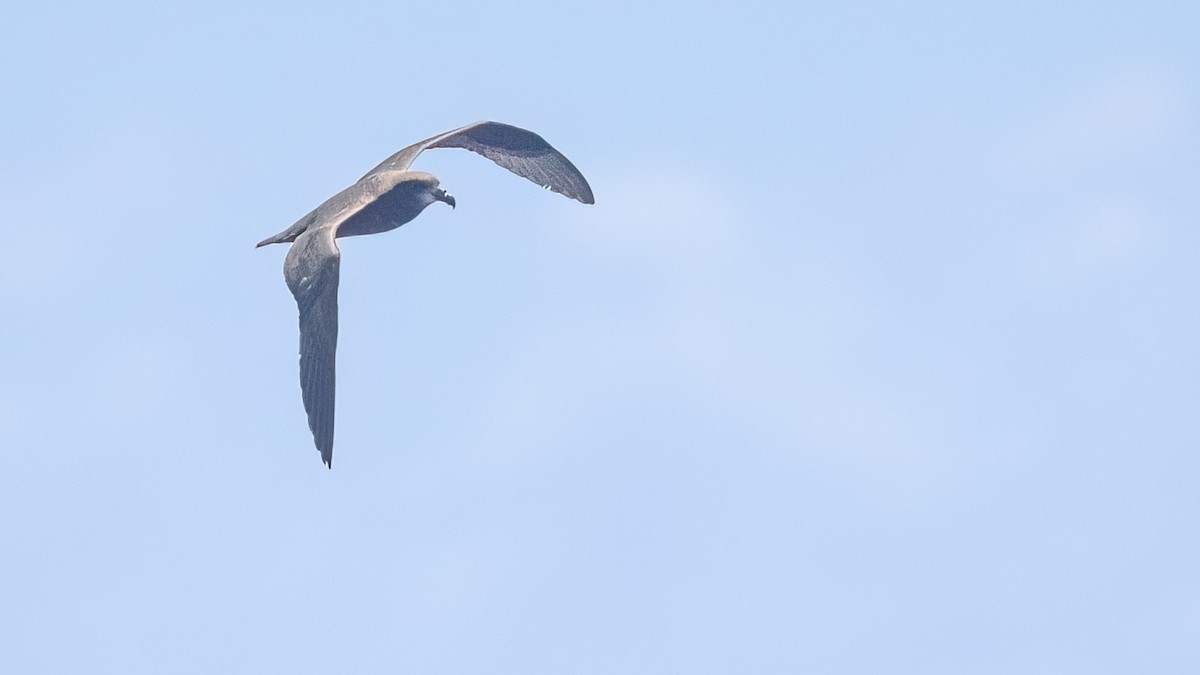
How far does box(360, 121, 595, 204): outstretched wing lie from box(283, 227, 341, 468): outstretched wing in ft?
13.3

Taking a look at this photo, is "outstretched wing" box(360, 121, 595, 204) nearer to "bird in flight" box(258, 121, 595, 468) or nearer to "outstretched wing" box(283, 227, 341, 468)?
"bird in flight" box(258, 121, 595, 468)

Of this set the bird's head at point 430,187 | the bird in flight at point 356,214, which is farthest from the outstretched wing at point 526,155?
the bird's head at point 430,187

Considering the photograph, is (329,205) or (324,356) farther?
(329,205)

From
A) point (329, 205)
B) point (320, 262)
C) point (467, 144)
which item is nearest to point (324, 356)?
point (320, 262)

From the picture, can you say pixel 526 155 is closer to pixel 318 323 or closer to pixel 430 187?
pixel 430 187

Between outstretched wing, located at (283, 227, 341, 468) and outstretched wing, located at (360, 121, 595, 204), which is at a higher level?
outstretched wing, located at (360, 121, 595, 204)

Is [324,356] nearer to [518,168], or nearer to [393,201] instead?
[393,201]

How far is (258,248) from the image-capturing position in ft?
92.9

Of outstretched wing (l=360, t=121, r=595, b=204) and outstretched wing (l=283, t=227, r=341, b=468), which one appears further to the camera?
outstretched wing (l=360, t=121, r=595, b=204)

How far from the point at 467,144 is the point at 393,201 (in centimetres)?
263

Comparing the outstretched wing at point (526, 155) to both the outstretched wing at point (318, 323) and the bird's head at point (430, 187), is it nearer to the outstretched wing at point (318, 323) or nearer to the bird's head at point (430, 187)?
the bird's head at point (430, 187)

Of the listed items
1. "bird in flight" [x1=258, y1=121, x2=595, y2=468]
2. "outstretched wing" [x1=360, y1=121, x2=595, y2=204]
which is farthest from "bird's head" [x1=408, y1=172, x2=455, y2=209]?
"outstretched wing" [x1=360, y1=121, x2=595, y2=204]

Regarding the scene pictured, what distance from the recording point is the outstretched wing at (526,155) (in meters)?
29.5

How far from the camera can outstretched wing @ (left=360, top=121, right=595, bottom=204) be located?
96.7 feet
